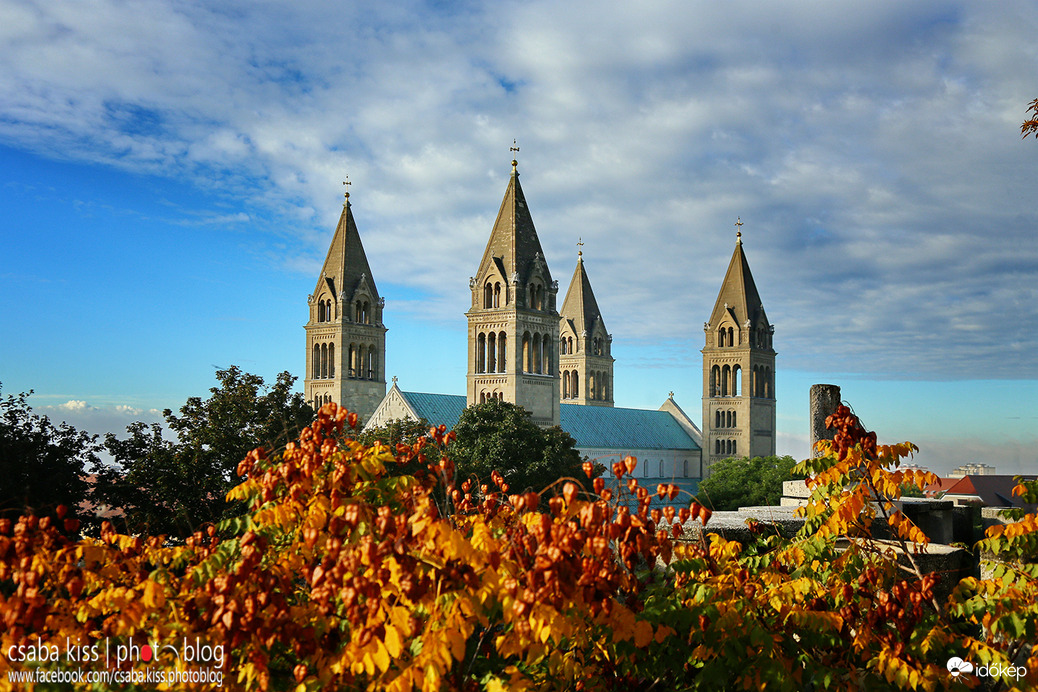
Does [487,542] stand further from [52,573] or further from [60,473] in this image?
[60,473]

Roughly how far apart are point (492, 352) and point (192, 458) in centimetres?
3692

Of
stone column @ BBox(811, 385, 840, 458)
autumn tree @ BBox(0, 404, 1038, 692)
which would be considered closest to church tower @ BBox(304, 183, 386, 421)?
stone column @ BBox(811, 385, 840, 458)

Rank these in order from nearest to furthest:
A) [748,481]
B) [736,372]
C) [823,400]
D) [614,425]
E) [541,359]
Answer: [823,400] < [541,359] < [748,481] < [614,425] < [736,372]

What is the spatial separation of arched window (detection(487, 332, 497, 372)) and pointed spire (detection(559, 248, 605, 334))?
32.5 meters

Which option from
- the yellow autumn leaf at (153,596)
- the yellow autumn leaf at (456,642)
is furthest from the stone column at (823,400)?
the yellow autumn leaf at (153,596)

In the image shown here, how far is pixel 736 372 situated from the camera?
83.5 m

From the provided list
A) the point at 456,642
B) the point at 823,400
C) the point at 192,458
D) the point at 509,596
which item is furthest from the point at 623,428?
the point at 456,642

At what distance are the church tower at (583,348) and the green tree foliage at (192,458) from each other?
213ft

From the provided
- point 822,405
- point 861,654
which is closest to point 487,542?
point 861,654

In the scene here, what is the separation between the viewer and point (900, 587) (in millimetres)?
4910

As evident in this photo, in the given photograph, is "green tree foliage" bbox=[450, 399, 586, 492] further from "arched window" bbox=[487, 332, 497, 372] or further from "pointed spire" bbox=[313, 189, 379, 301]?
"pointed spire" bbox=[313, 189, 379, 301]

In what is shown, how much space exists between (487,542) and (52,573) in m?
2.73

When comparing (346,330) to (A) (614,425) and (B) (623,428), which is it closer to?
(A) (614,425)

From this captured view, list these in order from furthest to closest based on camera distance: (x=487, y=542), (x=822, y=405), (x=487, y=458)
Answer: (x=487, y=458), (x=822, y=405), (x=487, y=542)
